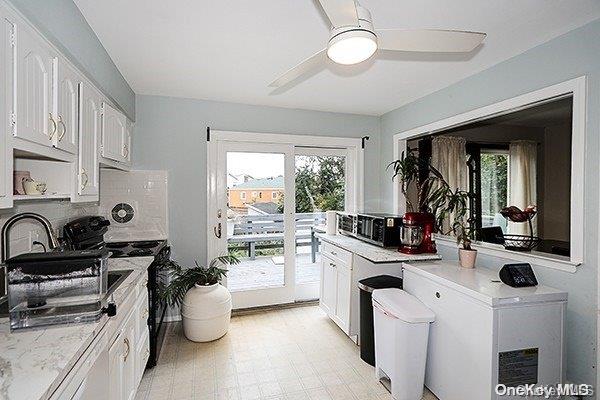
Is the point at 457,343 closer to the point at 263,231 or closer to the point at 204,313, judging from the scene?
the point at 204,313

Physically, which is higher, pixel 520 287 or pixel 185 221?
pixel 185 221

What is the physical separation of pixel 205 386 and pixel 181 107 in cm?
265

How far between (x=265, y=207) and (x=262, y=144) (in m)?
0.75

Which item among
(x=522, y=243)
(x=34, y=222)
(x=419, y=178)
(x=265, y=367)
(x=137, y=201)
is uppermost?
(x=419, y=178)

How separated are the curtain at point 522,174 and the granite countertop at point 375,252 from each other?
3.52 feet

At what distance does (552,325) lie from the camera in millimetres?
1717

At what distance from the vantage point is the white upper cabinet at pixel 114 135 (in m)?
2.15

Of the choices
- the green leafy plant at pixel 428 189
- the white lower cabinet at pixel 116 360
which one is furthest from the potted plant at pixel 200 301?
the green leafy plant at pixel 428 189

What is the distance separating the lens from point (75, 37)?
164 cm

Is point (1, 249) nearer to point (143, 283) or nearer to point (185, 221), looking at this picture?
point (143, 283)

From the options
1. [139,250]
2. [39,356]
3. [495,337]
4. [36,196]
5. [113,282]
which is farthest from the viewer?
[139,250]

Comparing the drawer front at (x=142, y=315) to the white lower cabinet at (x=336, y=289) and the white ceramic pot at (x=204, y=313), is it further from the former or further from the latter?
the white lower cabinet at (x=336, y=289)

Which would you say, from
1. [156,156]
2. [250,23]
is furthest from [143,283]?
[250,23]

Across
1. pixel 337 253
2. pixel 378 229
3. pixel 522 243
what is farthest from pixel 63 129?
pixel 522 243
